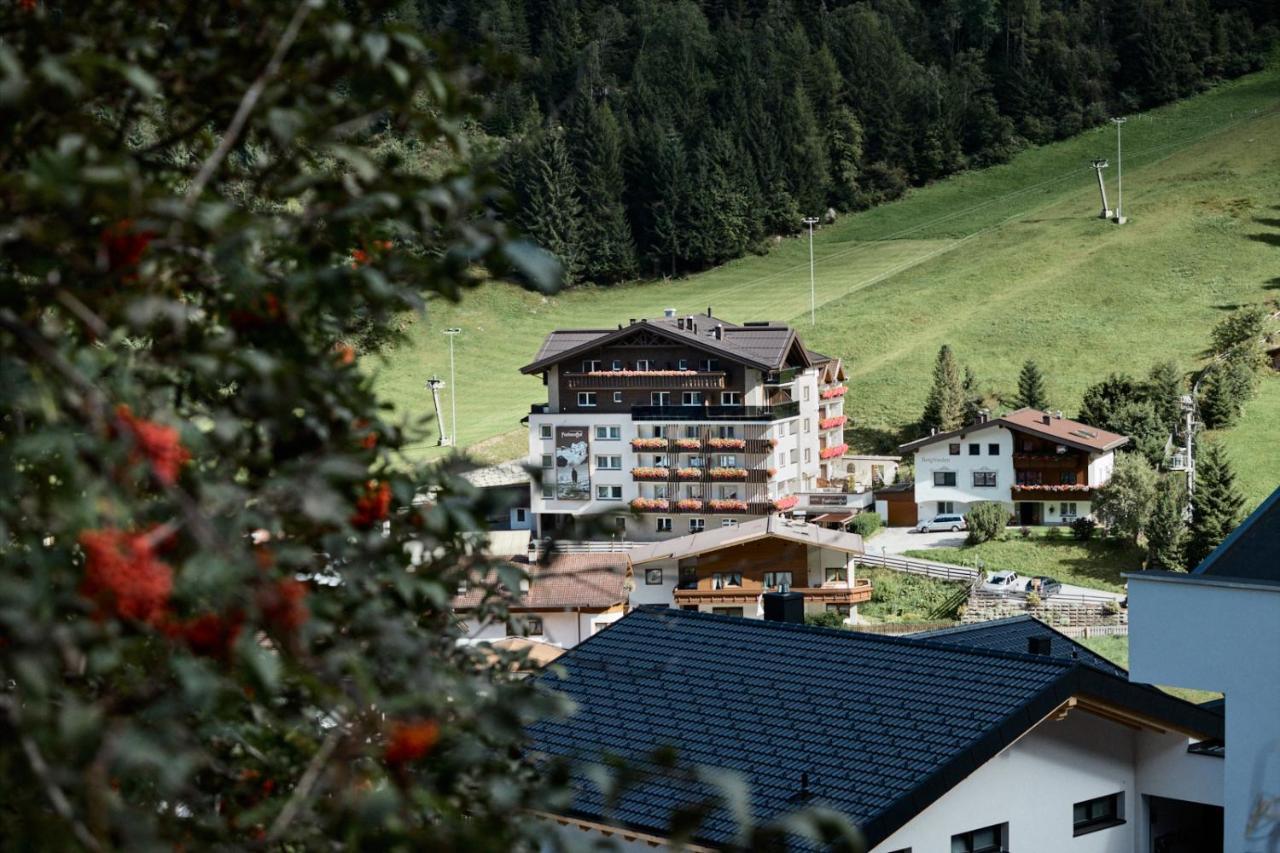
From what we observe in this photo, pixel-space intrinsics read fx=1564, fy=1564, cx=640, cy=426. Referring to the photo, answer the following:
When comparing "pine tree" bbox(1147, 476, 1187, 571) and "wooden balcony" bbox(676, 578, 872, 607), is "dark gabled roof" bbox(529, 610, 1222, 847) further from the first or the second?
"pine tree" bbox(1147, 476, 1187, 571)

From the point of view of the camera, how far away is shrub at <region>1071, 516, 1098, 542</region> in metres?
49.0

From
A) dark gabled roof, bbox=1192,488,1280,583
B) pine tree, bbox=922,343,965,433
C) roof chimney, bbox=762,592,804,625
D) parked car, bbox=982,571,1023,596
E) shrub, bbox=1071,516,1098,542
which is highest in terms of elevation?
pine tree, bbox=922,343,965,433

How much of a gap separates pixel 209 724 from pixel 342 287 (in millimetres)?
900

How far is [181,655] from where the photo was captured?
98.3 inches

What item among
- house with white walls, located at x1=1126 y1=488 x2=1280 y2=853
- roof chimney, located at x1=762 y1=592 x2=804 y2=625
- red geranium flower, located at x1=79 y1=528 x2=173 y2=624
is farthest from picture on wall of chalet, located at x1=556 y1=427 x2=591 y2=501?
red geranium flower, located at x1=79 y1=528 x2=173 y2=624

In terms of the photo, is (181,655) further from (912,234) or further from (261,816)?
(912,234)

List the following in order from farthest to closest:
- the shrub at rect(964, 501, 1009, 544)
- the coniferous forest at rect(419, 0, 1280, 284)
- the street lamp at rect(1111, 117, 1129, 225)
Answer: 1. the coniferous forest at rect(419, 0, 1280, 284)
2. the street lamp at rect(1111, 117, 1129, 225)
3. the shrub at rect(964, 501, 1009, 544)

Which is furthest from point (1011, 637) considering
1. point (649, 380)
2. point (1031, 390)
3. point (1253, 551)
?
point (1031, 390)

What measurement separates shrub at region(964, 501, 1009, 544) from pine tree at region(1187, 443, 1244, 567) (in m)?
6.03

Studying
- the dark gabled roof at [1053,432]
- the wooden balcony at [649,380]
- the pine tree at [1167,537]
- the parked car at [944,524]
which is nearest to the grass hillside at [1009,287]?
the dark gabled roof at [1053,432]

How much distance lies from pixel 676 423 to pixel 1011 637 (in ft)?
125

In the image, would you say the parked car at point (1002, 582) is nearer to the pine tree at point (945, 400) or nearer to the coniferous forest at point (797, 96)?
the pine tree at point (945, 400)

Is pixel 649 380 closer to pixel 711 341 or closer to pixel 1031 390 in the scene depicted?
pixel 711 341

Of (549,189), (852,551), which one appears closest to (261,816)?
(852,551)
